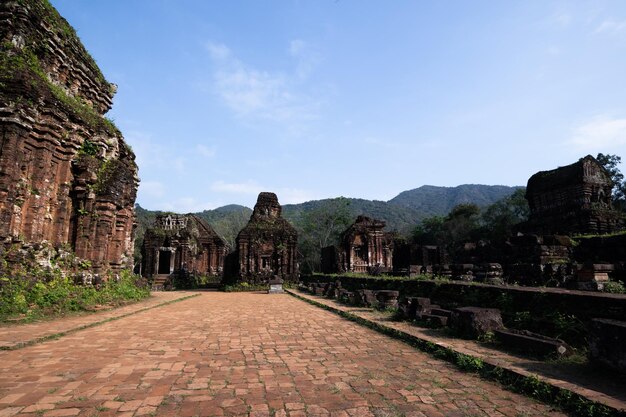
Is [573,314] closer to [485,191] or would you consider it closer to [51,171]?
[51,171]

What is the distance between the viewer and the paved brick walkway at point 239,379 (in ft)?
10.2

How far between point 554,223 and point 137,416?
25.7m

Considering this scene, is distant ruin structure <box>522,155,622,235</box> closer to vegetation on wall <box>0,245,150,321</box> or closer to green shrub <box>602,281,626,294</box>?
green shrub <box>602,281,626,294</box>

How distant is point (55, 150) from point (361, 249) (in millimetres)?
22208

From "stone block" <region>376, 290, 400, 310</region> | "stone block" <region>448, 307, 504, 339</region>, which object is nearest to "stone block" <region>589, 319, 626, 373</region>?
"stone block" <region>448, 307, 504, 339</region>

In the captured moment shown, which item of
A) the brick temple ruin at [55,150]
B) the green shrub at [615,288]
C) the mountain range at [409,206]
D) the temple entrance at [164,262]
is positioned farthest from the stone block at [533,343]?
the mountain range at [409,206]

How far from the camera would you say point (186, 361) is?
4.67m

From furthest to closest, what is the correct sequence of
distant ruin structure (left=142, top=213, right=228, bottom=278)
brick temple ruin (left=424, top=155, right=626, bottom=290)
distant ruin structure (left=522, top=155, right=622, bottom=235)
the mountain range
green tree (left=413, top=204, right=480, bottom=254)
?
the mountain range → green tree (left=413, top=204, right=480, bottom=254) → distant ruin structure (left=142, top=213, right=228, bottom=278) → distant ruin structure (left=522, top=155, right=622, bottom=235) → brick temple ruin (left=424, top=155, right=626, bottom=290)

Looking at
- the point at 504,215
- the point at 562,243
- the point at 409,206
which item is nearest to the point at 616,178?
the point at 504,215

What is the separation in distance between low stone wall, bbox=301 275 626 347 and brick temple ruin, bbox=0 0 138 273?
10410 mm

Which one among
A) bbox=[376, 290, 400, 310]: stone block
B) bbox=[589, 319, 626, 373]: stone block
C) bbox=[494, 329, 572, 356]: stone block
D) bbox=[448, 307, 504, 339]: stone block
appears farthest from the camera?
bbox=[376, 290, 400, 310]: stone block

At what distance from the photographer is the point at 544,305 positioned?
580cm

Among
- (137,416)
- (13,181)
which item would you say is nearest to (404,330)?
(137,416)

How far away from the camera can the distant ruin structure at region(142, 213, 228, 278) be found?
2944 cm
